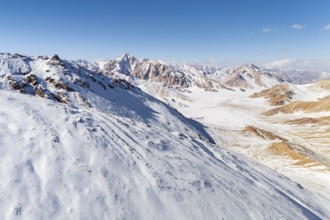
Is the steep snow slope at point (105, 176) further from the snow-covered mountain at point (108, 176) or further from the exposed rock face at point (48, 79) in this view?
the exposed rock face at point (48, 79)

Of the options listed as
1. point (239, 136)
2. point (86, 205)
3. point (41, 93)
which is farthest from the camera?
point (239, 136)

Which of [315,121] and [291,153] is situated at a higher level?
[291,153]

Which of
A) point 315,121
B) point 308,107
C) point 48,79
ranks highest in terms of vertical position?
point 48,79

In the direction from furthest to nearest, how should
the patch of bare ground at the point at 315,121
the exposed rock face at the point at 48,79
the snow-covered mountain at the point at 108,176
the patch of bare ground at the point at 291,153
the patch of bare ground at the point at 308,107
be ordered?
the patch of bare ground at the point at 308,107
the patch of bare ground at the point at 315,121
the exposed rock face at the point at 48,79
the patch of bare ground at the point at 291,153
the snow-covered mountain at the point at 108,176

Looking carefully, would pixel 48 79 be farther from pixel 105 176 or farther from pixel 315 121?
pixel 315 121

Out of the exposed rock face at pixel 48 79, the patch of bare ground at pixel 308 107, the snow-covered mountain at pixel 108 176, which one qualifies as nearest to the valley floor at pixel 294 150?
the snow-covered mountain at pixel 108 176

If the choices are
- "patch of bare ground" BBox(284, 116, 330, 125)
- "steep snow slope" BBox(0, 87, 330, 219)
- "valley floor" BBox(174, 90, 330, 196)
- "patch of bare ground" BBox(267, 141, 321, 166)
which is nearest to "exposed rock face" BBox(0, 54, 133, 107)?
"steep snow slope" BBox(0, 87, 330, 219)

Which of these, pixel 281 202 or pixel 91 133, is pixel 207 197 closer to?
pixel 281 202

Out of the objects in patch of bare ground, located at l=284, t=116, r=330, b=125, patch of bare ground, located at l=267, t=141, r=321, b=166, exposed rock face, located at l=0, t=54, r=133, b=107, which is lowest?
patch of bare ground, located at l=284, t=116, r=330, b=125

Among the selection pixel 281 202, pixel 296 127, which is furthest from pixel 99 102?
pixel 296 127

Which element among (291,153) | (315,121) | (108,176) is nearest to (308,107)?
(315,121)

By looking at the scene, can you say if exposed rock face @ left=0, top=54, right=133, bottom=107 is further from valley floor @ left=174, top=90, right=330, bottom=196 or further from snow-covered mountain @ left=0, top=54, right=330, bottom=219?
valley floor @ left=174, top=90, right=330, bottom=196
